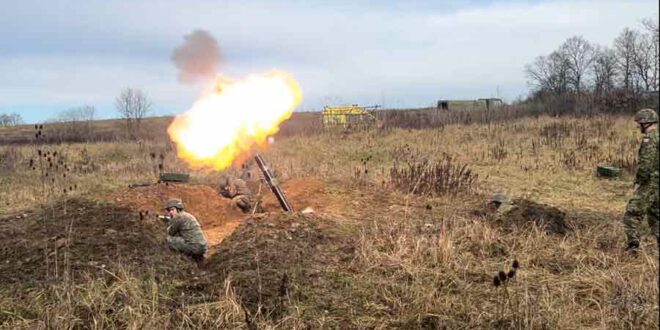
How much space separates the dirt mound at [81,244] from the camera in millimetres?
6398

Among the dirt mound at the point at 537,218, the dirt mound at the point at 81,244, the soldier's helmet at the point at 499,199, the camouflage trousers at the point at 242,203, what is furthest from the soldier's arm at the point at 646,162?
the camouflage trousers at the point at 242,203

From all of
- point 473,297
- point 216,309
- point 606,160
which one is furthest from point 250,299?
point 606,160

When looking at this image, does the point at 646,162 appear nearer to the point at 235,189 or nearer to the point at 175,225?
the point at 175,225

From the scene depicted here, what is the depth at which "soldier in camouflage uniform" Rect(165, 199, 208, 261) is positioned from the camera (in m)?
7.14

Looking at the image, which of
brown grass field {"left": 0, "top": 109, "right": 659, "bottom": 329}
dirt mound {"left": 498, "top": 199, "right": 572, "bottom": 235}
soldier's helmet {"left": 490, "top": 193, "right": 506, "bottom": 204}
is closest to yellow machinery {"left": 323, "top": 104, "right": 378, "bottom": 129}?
brown grass field {"left": 0, "top": 109, "right": 659, "bottom": 329}

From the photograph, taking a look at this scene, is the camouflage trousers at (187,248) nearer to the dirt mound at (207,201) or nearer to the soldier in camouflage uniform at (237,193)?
the dirt mound at (207,201)

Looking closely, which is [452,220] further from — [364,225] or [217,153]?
[217,153]

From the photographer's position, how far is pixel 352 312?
5.33 metres

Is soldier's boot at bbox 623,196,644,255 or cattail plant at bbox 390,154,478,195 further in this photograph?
cattail plant at bbox 390,154,478,195

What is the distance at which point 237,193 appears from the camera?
11.7 meters

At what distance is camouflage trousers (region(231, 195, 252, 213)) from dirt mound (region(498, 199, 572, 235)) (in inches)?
204

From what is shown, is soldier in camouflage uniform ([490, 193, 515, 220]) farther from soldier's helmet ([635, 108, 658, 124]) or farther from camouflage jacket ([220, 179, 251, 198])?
camouflage jacket ([220, 179, 251, 198])

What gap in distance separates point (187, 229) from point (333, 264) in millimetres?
2037

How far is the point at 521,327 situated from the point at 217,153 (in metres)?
7.71
